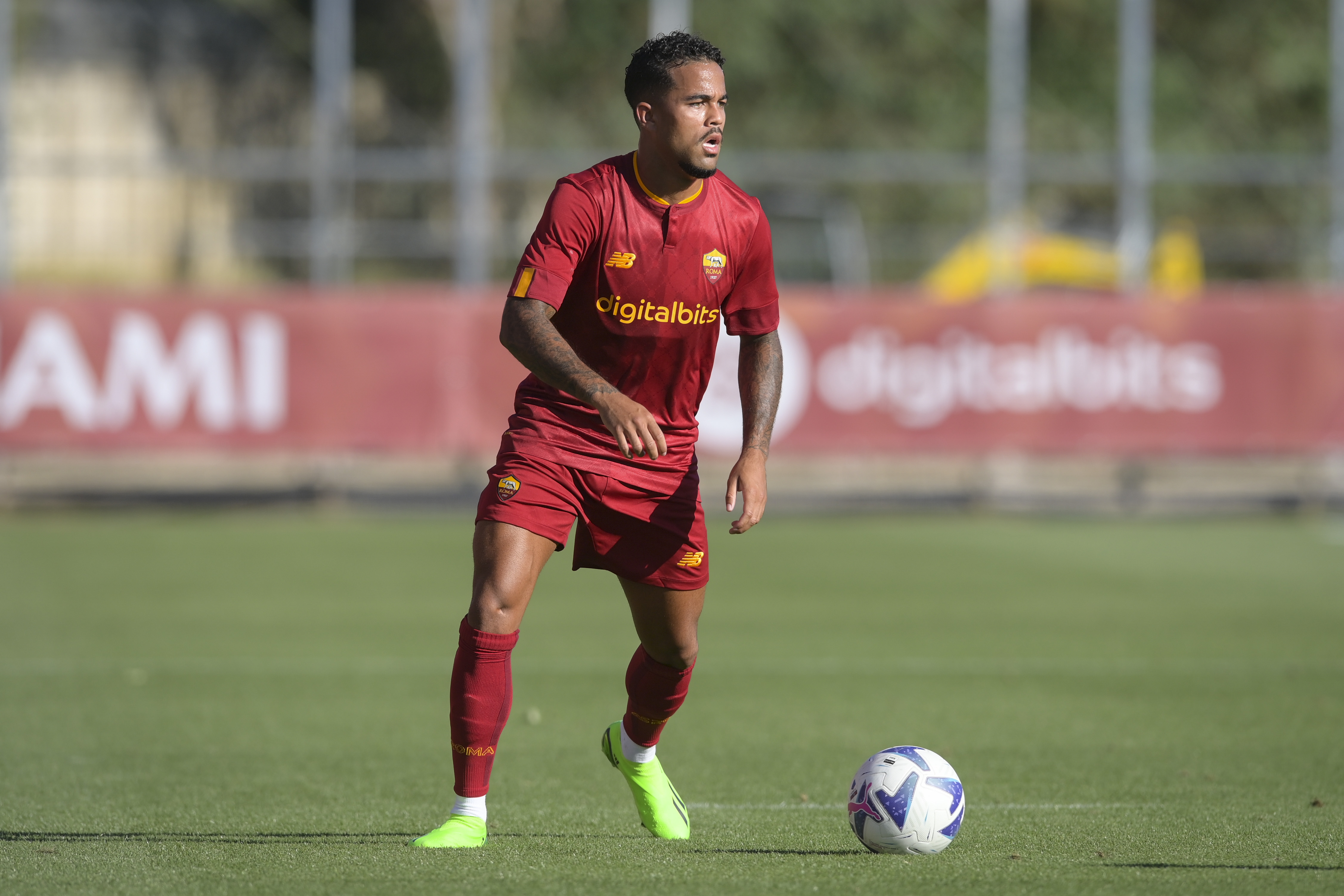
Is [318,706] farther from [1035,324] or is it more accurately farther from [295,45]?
[295,45]

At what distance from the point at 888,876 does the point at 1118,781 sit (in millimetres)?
1985

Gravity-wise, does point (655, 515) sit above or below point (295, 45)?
below

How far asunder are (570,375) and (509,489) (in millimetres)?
443

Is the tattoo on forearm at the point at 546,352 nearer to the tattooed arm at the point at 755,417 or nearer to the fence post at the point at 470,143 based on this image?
the tattooed arm at the point at 755,417

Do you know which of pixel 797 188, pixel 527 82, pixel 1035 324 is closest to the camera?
pixel 1035 324

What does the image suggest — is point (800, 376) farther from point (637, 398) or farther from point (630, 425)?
point (630, 425)

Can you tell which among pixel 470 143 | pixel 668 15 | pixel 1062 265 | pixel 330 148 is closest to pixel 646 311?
pixel 470 143

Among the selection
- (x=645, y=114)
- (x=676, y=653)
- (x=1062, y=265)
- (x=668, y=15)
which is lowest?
(x=676, y=653)

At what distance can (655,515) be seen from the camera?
5.66 meters

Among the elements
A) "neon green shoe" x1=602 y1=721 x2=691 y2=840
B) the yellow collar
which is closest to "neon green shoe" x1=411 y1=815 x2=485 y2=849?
"neon green shoe" x1=602 y1=721 x2=691 y2=840

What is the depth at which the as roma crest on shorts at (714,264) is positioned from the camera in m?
5.67

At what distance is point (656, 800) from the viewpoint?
5.82 meters

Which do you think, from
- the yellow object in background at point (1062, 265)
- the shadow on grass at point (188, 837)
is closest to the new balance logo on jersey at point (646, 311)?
the shadow on grass at point (188, 837)

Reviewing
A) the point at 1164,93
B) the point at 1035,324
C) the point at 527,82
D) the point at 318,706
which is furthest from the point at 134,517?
the point at 1164,93
